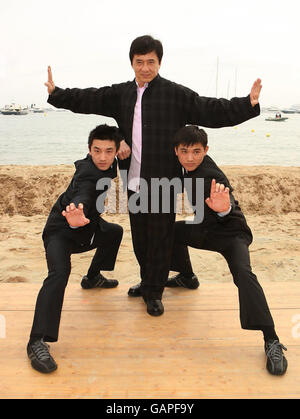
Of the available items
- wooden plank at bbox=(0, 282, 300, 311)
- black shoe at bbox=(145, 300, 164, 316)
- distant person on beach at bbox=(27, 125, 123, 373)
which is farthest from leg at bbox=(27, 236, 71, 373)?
black shoe at bbox=(145, 300, 164, 316)

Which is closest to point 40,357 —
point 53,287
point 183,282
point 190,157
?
point 53,287

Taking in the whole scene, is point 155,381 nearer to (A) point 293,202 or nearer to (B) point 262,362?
(B) point 262,362

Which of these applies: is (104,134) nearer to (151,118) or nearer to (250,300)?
(151,118)

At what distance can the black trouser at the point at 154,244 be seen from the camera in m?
2.96

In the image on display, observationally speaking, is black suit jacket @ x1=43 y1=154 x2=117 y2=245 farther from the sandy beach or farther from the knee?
the sandy beach

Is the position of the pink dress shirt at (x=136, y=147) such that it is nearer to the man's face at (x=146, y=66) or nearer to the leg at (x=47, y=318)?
the man's face at (x=146, y=66)

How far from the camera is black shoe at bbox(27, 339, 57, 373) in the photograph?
226cm

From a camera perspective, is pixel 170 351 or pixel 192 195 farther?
pixel 192 195

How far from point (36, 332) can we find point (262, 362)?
135 cm

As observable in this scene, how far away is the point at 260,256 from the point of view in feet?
19.9

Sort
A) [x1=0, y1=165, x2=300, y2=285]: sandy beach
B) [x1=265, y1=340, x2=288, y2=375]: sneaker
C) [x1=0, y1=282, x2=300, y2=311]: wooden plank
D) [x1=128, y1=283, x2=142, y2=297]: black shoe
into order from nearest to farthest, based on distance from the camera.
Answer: [x1=265, y1=340, x2=288, y2=375]: sneaker, [x1=0, y1=282, x2=300, y2=311]: wooden plank, [x1=128, y1=283, x2=142, y2=297]: black shoe, [x1=0, y1=165, x2=300, y2=285]: sandy beach

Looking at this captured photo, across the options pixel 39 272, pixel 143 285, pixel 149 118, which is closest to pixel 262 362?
pixel 143 285

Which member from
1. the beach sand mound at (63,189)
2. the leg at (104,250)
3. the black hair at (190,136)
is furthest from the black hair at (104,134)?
the beach sand mound at (63,189)

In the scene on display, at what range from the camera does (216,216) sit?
2701 millimetres
